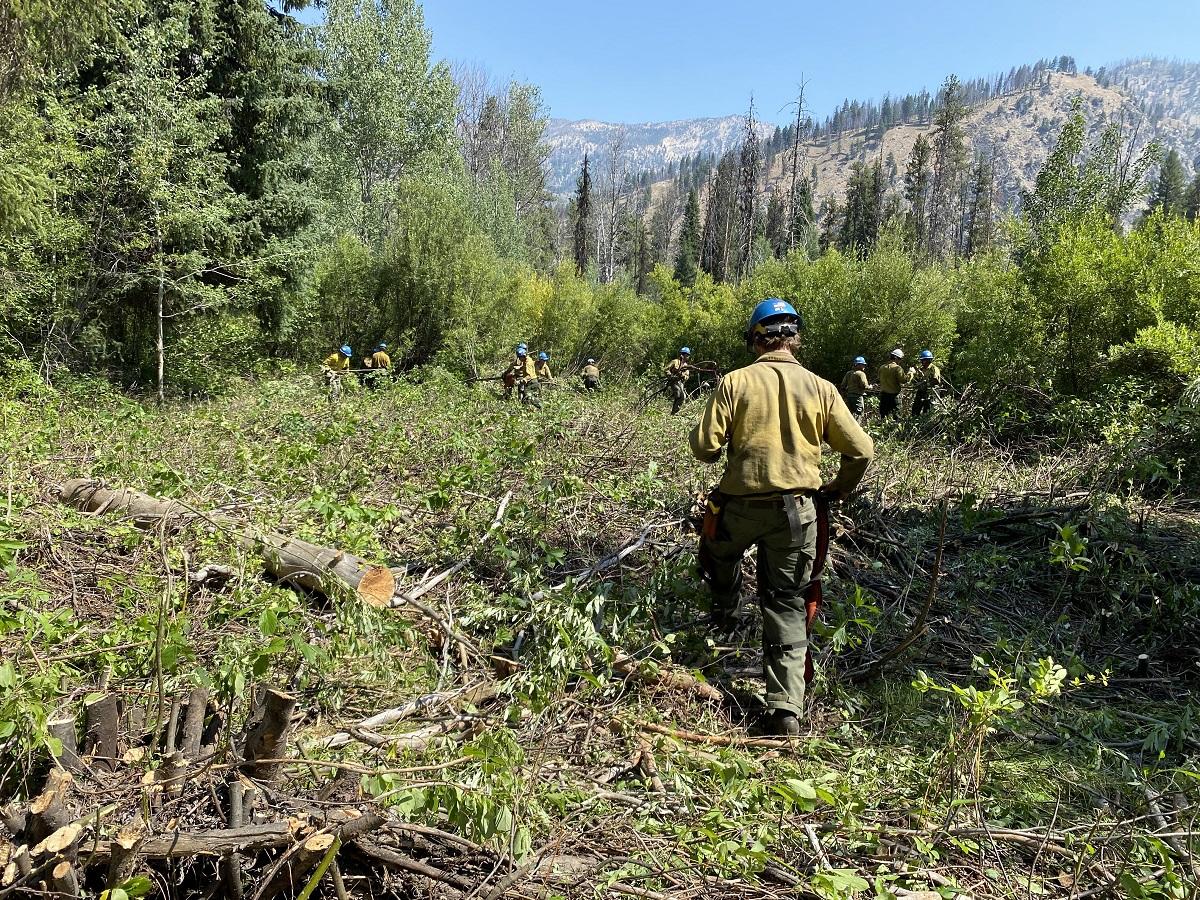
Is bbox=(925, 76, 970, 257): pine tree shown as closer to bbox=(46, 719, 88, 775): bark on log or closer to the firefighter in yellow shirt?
the firefighter in yellow shirt

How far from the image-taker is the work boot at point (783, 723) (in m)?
3.15

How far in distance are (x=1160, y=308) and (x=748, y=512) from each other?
996 centimetres

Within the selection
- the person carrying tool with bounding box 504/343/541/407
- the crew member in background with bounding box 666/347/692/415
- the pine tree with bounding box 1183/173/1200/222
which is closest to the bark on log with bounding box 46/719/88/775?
the person carrying tool with bounding box 504/343/541/407

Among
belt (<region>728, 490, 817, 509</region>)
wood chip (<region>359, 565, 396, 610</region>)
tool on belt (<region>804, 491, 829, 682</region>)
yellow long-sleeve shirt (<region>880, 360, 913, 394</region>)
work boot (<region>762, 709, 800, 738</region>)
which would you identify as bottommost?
work boot (<region>762, 709, 800, 738</region>)

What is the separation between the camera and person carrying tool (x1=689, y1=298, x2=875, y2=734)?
10.8ft

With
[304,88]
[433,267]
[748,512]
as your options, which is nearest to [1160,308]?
[748,512]

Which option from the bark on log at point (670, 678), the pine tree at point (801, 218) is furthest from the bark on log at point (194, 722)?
the pine tree at point (801, 218)

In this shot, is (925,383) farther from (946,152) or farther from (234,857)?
(946,152)

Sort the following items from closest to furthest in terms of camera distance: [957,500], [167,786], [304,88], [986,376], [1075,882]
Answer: [167,786] < [1075,882] < [957,500] < [986,376] < [304,88]

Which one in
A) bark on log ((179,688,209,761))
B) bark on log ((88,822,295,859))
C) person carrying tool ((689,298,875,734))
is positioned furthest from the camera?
person carrying tool ((689,298,875,734))

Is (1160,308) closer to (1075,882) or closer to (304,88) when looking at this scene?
(1075,882)

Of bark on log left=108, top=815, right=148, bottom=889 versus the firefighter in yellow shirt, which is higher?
the firefighter in yellow shirt

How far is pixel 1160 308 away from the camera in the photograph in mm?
9805

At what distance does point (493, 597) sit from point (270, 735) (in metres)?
2.31
